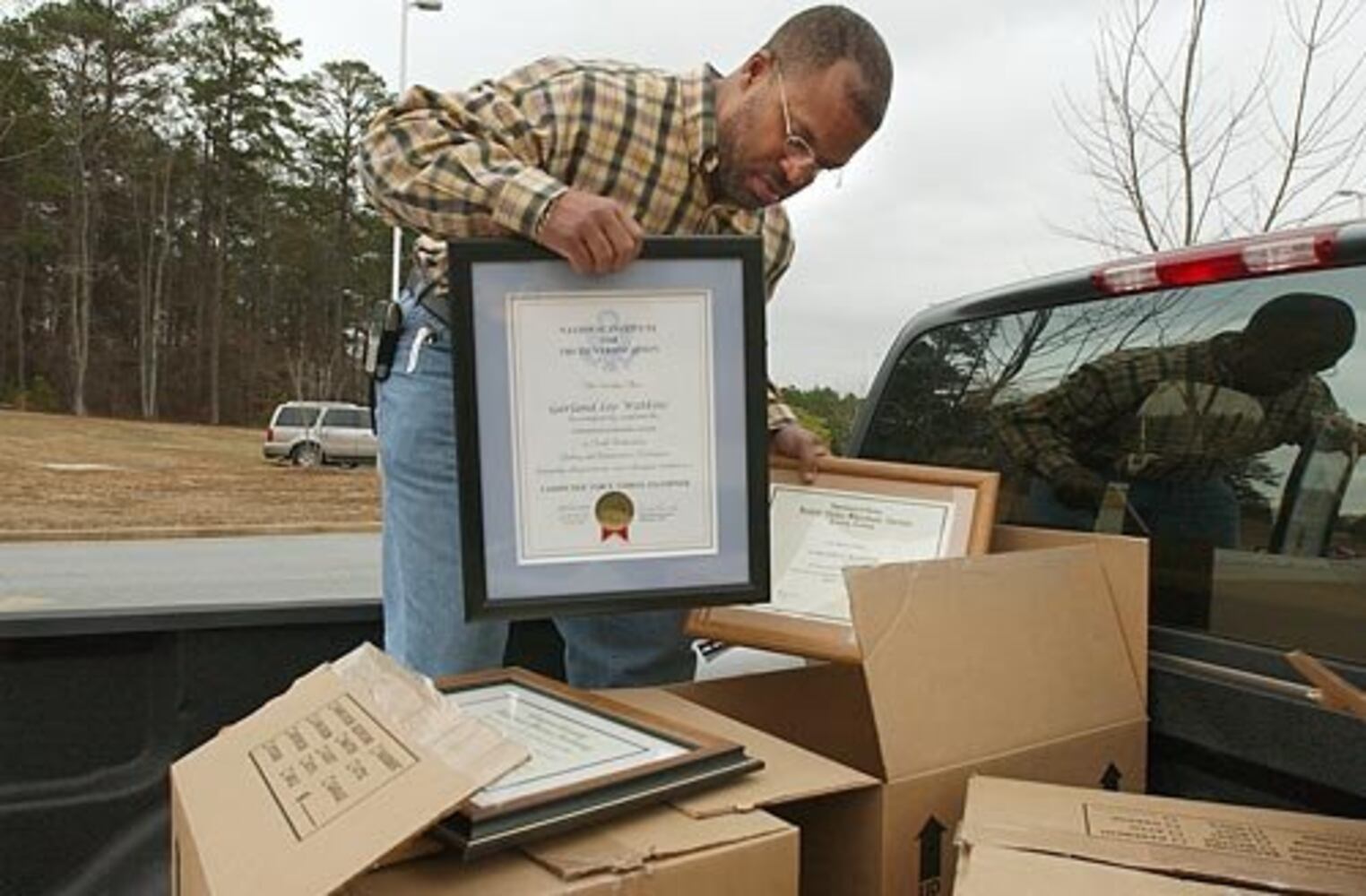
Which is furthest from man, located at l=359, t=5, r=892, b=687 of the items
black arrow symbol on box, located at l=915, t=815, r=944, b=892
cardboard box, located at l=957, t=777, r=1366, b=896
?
cardboard box, located at l=957, t=777, r=1366, b=896

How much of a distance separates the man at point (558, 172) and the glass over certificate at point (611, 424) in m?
0.11

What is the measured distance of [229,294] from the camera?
3519 cm

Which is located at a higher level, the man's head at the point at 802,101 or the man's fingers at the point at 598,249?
the man's head at the point at 802,101

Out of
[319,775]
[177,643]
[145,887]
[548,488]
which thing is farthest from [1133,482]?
[145,887]

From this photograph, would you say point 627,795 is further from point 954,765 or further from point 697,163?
point 697,163

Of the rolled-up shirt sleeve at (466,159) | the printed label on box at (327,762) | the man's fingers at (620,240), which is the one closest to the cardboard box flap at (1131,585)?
→ the man's fingers at (620,240)

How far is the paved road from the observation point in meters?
4.02

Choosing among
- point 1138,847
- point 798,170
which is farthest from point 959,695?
point 798,170

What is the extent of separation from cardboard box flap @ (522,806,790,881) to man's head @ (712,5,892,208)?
96cm

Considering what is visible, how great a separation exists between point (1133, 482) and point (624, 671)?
91 cm

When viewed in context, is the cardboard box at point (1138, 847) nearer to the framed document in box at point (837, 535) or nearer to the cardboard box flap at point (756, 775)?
the cardboard box flap at point (756, 775)

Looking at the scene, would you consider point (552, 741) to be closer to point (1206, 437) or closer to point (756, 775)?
point (756, 775)

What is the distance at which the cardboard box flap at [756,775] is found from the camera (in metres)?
1.33

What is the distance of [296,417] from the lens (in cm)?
2419
